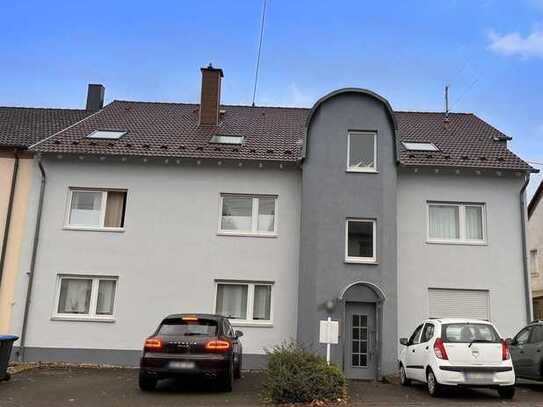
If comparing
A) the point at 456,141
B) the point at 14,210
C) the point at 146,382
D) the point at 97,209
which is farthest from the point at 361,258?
the point at 14,210

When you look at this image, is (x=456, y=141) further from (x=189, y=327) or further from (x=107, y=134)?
(x=189, y=327)

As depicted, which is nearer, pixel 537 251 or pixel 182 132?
pixel 182 132

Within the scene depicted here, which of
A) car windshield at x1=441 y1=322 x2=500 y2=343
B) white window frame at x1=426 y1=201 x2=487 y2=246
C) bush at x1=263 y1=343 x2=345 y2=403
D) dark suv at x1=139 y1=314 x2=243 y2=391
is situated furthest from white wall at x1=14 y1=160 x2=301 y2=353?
car windshield at x1=441 y1=322 x2=500 y2=343

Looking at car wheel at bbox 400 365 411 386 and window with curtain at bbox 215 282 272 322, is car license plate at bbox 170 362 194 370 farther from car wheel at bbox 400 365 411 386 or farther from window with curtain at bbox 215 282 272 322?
window with curtain at bbox 215 282 272 322

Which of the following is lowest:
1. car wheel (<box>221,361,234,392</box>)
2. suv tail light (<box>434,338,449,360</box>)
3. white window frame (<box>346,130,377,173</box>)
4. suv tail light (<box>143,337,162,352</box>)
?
car wheel (<box>221,361,234,392</box>)

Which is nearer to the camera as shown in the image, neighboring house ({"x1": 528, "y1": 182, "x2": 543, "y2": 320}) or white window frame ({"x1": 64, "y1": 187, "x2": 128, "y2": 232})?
white window frame ({"x1": 64, "y1": 187, "x2": 128, "y2": 232})

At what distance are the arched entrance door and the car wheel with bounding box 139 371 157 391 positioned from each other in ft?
19.9

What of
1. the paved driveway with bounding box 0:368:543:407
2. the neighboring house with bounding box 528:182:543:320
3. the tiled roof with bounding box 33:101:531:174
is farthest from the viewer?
the neighboring house with bounding box 528:182:543:320

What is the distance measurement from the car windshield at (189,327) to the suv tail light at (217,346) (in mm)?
263

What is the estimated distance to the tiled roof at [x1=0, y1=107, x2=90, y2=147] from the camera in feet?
60.1

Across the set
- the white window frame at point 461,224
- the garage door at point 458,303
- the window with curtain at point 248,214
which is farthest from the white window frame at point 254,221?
the garage door at point 458,303

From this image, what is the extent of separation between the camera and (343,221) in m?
16.4

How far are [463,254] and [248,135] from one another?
26.5ft

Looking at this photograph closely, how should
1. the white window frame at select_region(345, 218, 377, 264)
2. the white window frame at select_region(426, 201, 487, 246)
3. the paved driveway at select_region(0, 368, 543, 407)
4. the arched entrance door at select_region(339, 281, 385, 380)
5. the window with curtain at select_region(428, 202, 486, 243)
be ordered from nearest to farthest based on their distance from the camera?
the paved driveway at select_region(0, 368, 543, 407) → the arched entrance door at select_region(339, 281, 385, 380) → the white window frame at select_region(345, 218, 377, 264) → the white window frame at select_region(426, 201, 487, 246) → the window with curtain at select_region(428, 202, 486, 243)
